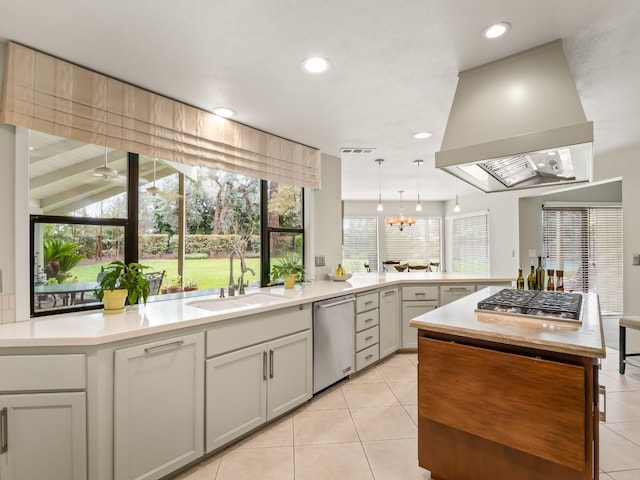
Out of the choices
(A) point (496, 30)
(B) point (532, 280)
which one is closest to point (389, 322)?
(B) point (532, 280)

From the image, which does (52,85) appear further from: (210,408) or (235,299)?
(210,408)

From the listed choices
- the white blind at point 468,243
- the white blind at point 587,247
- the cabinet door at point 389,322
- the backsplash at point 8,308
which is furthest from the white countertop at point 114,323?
the white blind at point 468,243

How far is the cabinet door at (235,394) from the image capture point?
6.44 feet

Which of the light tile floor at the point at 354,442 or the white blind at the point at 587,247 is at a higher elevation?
the white blind at the point at 587,247

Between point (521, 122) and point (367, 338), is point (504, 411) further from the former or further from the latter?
point (367, 338)

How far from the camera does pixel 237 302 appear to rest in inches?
104

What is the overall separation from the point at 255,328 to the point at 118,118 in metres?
1.61

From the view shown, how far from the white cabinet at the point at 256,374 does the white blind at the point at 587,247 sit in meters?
5.15

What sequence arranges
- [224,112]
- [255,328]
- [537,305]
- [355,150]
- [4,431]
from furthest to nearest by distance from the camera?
[355,150] → [224,112] → [255,328] → [537,305] → [4,431]

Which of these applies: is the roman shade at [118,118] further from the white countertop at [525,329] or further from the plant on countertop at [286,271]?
the white countertop at [525,329]

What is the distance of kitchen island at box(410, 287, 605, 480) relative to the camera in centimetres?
134

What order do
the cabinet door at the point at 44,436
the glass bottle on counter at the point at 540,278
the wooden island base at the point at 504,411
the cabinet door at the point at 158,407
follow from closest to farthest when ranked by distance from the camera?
the wooden island base at the point at 504,411
the cabinet door at the point at 44,436
the cabinet door at the point at 158,407
the glass bottle on counter at the point at 540,278

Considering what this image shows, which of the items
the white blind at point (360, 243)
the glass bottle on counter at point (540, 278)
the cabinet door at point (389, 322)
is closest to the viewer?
the glass bottle on counter at point (540, 278)

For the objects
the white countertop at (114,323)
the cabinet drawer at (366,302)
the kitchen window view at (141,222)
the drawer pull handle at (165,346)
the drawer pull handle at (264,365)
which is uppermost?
the kitchen window view at (141,222)
